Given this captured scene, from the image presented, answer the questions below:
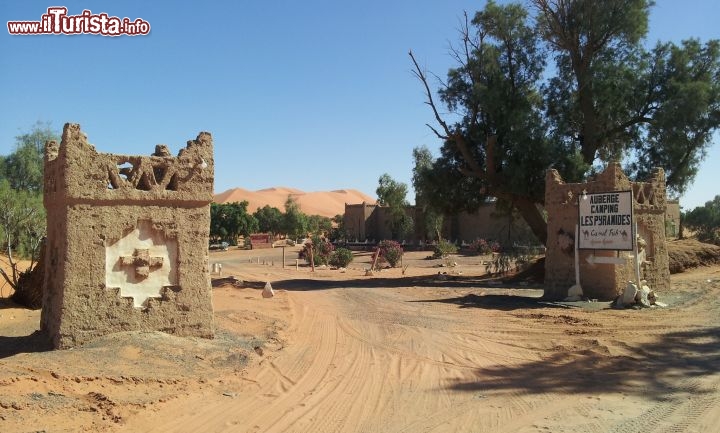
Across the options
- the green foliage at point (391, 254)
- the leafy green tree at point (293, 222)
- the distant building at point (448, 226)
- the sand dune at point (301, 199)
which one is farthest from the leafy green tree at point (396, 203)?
the sand dune at point (301, 199)

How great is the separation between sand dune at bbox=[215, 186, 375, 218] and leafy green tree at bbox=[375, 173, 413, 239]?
5034 centimetres

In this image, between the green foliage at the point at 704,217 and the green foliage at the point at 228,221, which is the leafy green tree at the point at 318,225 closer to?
the green foliage at the point at 228,221

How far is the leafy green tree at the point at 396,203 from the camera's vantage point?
50188 mm

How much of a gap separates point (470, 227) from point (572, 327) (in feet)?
112

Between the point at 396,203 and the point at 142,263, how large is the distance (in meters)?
44.5

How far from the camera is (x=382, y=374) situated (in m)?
8.30

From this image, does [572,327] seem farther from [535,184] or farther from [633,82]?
[633,82]

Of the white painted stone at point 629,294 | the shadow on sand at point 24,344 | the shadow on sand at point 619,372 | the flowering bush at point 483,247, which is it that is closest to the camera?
the shadow on sand at point 619,372

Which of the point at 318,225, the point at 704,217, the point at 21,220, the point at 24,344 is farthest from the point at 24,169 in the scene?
the point at 704,217

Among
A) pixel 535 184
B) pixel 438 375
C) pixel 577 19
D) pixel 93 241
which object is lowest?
pixel 438 375

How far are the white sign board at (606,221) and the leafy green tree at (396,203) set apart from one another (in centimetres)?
3479

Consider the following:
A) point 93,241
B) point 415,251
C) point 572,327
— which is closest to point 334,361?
point 93,241

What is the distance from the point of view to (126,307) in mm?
8789

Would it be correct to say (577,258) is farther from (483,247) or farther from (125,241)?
(483,247)
